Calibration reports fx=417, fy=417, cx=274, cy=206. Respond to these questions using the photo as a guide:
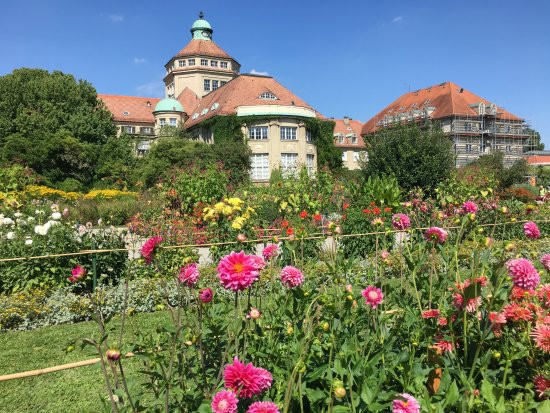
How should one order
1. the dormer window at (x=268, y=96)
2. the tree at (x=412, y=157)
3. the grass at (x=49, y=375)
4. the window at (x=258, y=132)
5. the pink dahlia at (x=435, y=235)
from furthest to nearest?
the dormer window at (x=268, y=96)
the window at (x=258, y=132)
the tree at (x=412, y=157)
the grass at (x=49, y=375)
the pink dahlia at (x=435, y=235)

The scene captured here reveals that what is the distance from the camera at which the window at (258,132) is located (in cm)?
3062

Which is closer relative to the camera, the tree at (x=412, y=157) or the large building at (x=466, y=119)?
the tree at (x=412, y=157)

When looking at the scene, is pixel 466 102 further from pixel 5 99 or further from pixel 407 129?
pixel 5 99

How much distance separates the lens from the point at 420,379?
1480mm

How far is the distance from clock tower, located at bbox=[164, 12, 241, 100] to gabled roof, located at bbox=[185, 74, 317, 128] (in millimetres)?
13902

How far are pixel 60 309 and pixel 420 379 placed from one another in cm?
496

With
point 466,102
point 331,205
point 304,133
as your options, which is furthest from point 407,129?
point 466,102

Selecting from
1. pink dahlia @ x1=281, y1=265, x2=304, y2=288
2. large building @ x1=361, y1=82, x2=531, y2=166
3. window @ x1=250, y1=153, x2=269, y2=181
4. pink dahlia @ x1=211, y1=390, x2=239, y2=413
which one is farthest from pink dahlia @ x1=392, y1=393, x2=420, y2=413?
large building @ x1=361, y1=82, x2=531, y2=166

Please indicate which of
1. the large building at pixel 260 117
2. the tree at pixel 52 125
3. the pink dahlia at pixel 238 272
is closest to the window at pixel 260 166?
the large building at pixel 260 117

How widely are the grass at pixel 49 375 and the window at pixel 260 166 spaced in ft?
84.1

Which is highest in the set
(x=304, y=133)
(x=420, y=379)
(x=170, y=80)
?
(x=170, y=80)

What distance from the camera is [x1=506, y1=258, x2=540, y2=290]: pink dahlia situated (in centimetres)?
154

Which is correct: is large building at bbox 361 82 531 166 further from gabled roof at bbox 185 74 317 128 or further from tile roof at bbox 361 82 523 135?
gabled roof at bbox 185 74 317 128

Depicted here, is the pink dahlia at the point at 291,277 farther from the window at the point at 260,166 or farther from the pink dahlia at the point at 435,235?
the window at the point at 260,166
